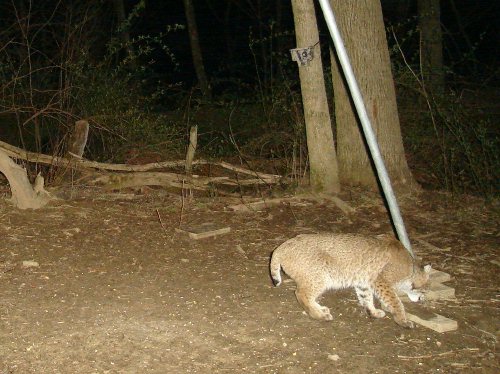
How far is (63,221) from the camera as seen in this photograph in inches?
286

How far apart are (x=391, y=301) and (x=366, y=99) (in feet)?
12.6

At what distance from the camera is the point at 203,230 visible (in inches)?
281

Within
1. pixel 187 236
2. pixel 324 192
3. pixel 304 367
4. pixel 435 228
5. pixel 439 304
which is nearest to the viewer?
pixel 304 367

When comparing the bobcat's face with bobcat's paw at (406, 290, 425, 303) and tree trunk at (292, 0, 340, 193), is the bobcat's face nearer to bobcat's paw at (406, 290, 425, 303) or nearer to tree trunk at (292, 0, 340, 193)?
bobcat's paw at (406, 290, 425, 303)

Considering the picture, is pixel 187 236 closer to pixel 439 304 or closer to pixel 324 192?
pixel 324 192

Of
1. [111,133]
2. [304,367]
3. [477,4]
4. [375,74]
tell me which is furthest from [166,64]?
[304,367]

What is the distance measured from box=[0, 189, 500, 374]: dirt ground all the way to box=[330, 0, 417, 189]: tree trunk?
435 millimetres

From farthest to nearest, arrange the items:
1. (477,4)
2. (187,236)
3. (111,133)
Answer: (477,4) → (111,133) → (187,236)

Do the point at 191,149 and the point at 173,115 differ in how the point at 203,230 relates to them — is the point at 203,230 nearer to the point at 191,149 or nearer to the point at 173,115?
the point at 191,149

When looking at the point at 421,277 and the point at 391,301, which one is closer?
the point at 391,301

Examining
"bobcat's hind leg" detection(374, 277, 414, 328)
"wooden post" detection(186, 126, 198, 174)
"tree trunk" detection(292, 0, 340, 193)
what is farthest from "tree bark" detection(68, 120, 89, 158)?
"bobcat's hind leg" detection(374, 277, 414, 328)

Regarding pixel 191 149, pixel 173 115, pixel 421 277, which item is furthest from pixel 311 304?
pixel 173 115

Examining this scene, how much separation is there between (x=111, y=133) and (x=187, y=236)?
3309 millimetres

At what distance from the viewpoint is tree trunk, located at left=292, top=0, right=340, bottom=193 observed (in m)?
7.75
